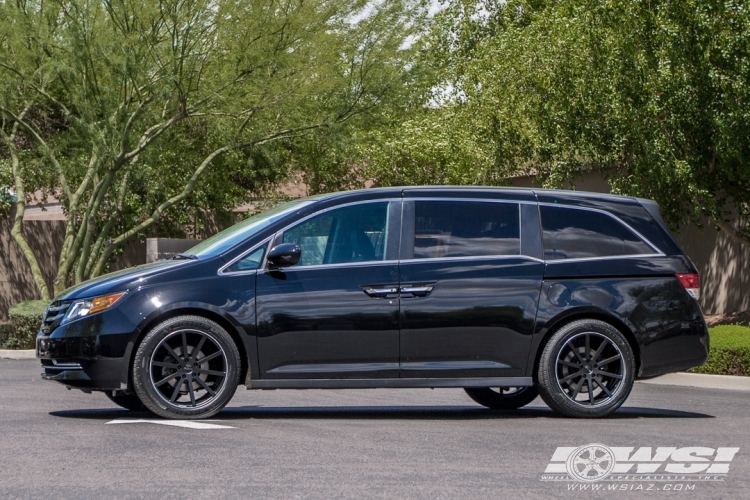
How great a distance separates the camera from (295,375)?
348 inches

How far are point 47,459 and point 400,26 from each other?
16.8 metres

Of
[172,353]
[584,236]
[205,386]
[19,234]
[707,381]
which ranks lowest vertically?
[707,381]

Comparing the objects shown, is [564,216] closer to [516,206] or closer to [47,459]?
[516,206]

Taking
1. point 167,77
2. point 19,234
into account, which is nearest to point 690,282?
point 167,77

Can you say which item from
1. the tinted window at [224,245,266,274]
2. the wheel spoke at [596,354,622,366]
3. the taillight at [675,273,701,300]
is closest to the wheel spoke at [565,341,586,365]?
the wheel spoke at [596,354,622,366]

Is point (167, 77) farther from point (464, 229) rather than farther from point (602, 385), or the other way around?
point (602, 385)

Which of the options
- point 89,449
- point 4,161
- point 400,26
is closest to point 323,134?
point 400,26

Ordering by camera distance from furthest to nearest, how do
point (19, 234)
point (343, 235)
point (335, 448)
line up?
point (19, 234), point (343, 235), point (335, 448)

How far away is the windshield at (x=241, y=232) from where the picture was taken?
9.06 metres

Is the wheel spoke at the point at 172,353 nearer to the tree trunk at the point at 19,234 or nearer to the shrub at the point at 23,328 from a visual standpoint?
the shrub at the point at 23,328

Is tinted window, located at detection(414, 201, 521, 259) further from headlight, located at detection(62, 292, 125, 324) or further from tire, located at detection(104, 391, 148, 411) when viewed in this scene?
tire, located at detection(104, 391, 148, 411)

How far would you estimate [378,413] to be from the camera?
31.8 feet

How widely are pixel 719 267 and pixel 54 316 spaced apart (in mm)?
16097

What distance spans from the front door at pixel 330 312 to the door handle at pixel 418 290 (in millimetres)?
96
